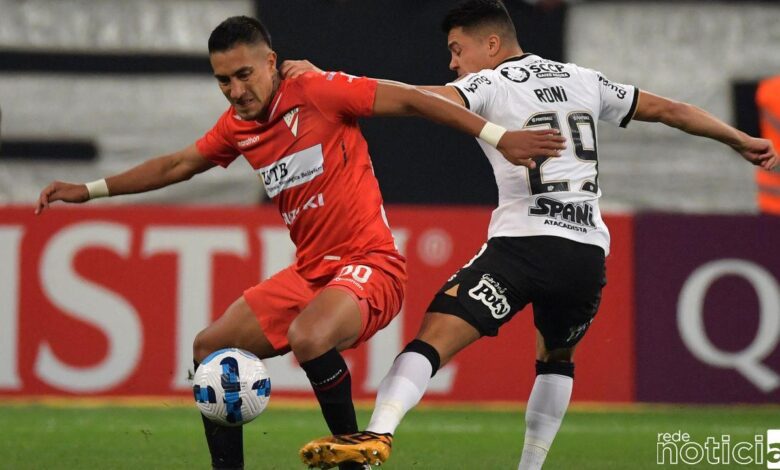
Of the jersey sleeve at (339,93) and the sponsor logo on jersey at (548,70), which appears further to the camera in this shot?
the sponsor logo on jersey at (548,70)

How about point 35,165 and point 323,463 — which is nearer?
point 323,463

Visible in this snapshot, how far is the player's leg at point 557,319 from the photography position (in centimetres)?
539

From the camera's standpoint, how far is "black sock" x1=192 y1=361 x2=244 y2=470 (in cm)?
558

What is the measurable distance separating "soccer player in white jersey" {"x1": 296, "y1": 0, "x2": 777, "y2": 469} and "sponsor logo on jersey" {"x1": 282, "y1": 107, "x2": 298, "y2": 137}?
0.61m

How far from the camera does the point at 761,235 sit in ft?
33.4

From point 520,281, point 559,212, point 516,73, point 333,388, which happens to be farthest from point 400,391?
point 516,73

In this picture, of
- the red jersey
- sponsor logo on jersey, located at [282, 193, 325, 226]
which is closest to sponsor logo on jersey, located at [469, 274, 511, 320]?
the red jersey

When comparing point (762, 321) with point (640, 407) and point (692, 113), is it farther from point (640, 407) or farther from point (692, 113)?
point (692, 113)

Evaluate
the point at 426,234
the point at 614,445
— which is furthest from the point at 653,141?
the point at 614,445

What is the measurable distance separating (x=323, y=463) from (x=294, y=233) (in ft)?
4.09

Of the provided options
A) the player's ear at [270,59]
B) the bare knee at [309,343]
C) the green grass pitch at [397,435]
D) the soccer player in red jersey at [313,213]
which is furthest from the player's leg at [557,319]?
the player's ear at [270,59]

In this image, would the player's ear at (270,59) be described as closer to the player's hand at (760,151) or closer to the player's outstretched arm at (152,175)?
the player's outstretched arm at (152,175)

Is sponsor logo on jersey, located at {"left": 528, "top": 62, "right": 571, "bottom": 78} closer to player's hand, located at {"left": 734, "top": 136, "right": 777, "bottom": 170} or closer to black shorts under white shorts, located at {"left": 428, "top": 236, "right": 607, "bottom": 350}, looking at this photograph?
black shorts under white shorts, located at {"left": 428, "top": 236, "right": 607, "bottom": 350}

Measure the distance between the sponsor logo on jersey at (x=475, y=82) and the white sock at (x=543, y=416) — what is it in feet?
4.31
